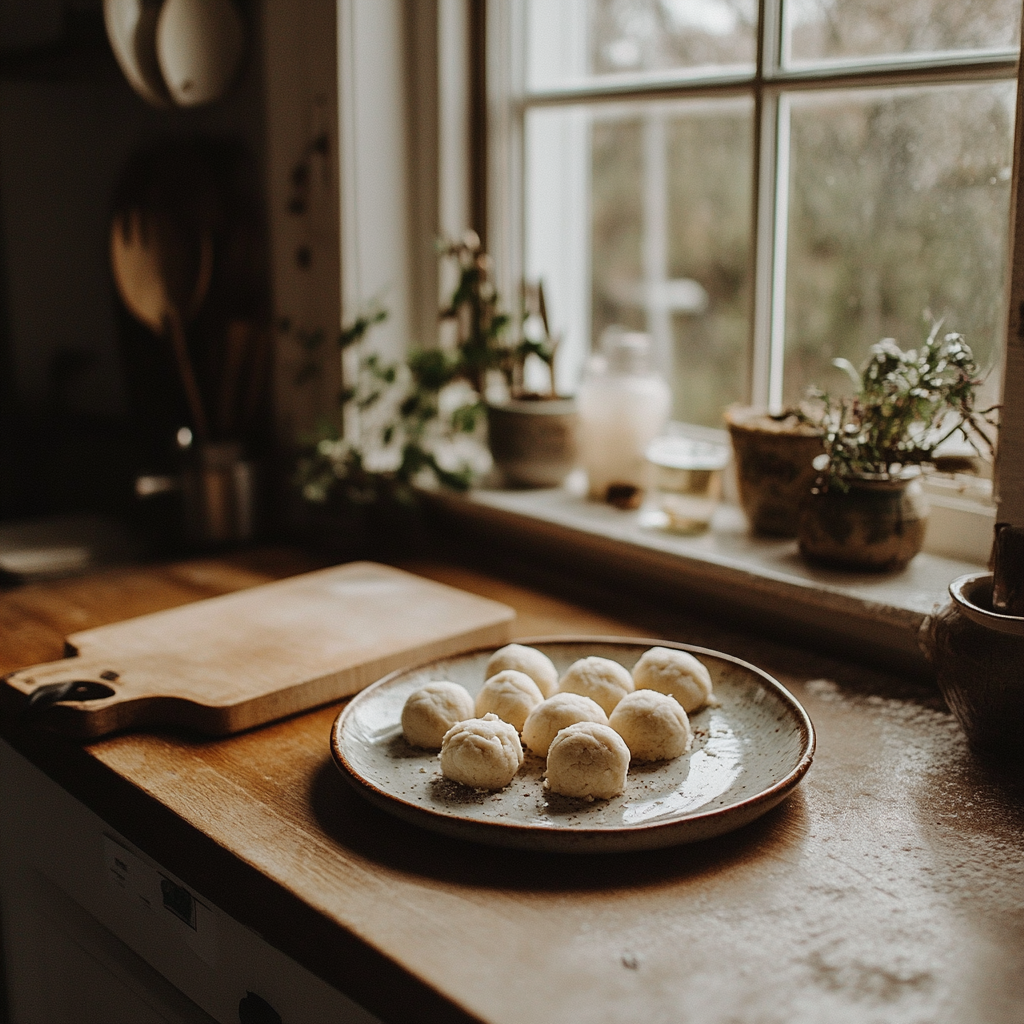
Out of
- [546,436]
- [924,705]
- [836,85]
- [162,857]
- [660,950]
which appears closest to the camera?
[660,950]

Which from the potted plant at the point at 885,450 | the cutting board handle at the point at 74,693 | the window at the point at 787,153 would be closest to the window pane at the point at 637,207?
the window at the point at 787,153

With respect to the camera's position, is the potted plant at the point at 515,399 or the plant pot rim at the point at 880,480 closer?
the plant pot rim at the point at 880,480

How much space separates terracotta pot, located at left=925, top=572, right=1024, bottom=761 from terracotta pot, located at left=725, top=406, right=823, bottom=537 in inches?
12.9

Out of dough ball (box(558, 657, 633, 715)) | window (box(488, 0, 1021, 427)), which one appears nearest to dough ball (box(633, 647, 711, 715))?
dough ball (box(558, 657, 633, 715))

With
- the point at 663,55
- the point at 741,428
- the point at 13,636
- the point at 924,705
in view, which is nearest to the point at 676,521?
the point at 741,428

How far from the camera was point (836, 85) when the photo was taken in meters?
1.31

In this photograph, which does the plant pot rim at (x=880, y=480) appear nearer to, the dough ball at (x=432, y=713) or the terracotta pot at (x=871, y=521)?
the terracotta pot at (x=871, y=521)

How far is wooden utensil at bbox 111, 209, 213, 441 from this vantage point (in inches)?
72.2

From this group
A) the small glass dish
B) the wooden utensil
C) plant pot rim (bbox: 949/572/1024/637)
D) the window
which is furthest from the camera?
the wooden utensil

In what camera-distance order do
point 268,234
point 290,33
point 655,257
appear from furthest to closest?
point 655,257, point 268,234, point 290,33

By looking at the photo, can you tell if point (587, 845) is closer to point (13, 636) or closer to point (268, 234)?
point (13, 636)

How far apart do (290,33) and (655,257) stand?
1189 mm

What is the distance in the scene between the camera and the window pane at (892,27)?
3.92 ft

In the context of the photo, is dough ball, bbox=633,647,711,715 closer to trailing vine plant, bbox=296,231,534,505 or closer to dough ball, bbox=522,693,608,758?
dough ball, bbox=522,693,608,758
